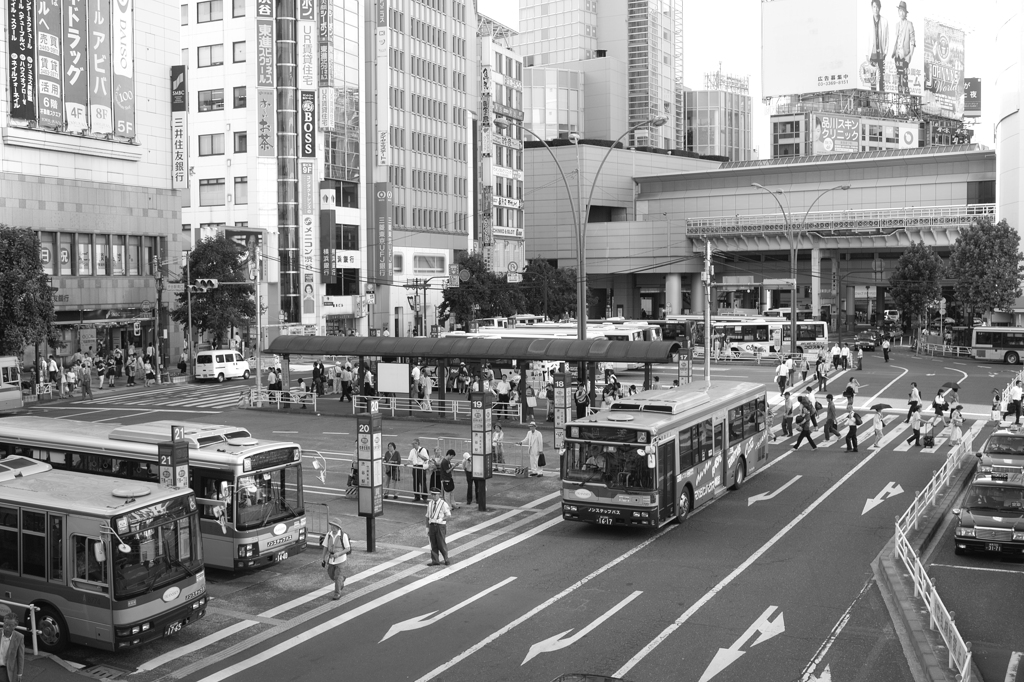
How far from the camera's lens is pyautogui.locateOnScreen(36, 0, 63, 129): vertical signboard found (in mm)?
57625

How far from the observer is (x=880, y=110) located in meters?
134

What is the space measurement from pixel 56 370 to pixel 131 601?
41.4m

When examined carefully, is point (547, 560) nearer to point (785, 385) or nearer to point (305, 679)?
point (305, 679)

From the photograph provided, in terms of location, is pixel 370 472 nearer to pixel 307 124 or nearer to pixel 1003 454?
pixel 1003 454

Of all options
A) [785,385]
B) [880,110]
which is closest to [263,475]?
[785,385]

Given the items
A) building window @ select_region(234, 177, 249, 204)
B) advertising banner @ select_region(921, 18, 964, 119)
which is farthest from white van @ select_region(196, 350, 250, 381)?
advertising banner @ select_region(921, 18, 964, 119)

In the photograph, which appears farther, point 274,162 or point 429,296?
point 429,296

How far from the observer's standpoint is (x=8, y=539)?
613 inches

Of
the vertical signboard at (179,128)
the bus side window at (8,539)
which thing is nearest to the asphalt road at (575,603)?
the bus side window at (8,539)

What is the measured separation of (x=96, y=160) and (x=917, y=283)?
197 feet

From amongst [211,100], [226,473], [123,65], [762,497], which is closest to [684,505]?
[762,497]

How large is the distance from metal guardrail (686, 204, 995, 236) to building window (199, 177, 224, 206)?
46.4 metres

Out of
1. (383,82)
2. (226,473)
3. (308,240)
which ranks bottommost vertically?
(226,473)

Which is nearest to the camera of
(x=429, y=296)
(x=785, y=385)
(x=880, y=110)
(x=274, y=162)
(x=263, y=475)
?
(x=263, y=475)
